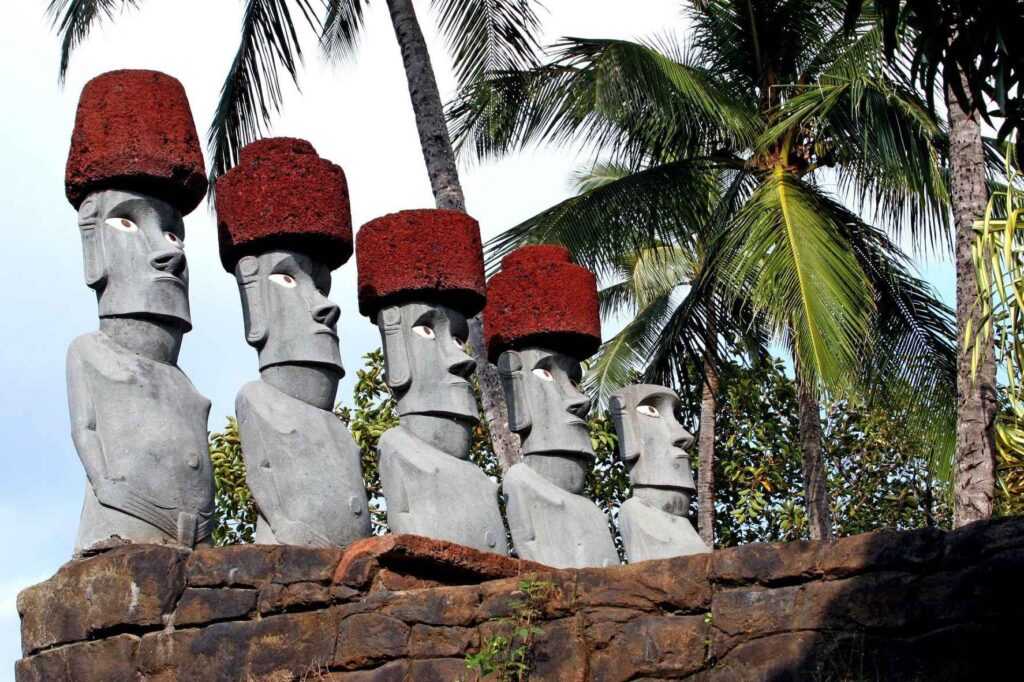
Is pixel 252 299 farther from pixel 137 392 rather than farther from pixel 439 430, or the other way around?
pixel 439 430

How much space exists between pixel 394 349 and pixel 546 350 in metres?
1.16

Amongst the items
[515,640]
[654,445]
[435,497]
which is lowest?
[515,640]

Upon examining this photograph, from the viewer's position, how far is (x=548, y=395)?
29.7 ft

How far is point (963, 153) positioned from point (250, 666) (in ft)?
21.9

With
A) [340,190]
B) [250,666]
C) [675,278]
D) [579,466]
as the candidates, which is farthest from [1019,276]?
[675,278]

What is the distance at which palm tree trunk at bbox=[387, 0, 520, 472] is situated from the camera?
12.8 metres

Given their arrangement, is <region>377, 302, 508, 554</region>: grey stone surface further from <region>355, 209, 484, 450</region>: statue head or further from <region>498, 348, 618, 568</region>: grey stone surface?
<region>498, 348, 618, 568</region>: grey stone surface

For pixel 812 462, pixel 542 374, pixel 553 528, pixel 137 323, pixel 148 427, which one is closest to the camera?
pixel 148 427

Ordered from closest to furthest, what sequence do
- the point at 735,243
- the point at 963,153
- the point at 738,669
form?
the point at 738,669
the point at 963,153
the point at 735,243

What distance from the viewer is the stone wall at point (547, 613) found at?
5.71m

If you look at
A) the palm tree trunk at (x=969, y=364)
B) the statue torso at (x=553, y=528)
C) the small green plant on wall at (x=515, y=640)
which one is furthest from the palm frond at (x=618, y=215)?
the small green plant on wall at (x=515, y=640)

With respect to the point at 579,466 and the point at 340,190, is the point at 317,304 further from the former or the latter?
the point at 579,466

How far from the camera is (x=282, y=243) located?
7.84m

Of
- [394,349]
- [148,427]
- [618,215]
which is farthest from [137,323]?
[618,215]
